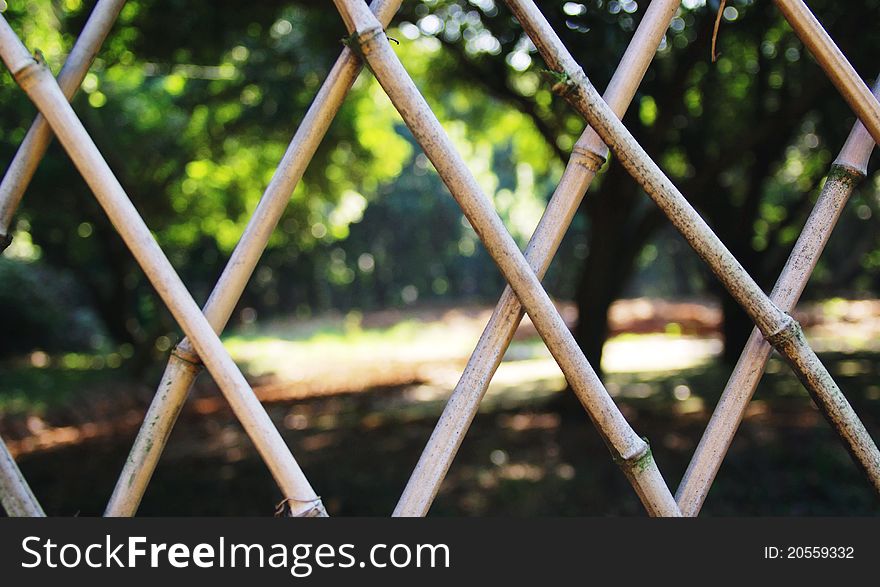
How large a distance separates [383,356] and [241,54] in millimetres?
6889

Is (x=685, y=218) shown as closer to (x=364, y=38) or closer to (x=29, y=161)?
(x=364, y=38)

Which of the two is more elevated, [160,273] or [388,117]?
[388,117]

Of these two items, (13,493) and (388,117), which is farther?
(388,117)

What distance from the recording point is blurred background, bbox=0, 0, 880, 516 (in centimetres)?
440

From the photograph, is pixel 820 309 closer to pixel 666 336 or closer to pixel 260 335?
pixel 666 336

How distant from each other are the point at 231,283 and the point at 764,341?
3.61 ft

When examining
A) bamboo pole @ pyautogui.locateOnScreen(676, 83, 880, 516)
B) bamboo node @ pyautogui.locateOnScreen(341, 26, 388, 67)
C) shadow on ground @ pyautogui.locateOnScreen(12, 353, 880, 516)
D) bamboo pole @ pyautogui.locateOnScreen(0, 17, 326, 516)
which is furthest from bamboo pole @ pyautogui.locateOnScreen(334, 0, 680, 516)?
shadow on ground @ pyautogui.locateOnScreen(12, 353, 880, 516)

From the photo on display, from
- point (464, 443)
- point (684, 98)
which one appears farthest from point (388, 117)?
point (464, 443)

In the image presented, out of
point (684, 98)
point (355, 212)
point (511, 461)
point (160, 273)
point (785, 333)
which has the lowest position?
point (785, 333)

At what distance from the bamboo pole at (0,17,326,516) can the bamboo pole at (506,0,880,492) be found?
2.74 feet

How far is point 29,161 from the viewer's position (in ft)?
5.06

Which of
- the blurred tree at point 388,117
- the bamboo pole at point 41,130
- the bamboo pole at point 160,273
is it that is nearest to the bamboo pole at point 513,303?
the bamboo pole at point 160,273

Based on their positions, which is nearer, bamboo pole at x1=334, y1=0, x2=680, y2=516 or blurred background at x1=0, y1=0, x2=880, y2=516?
bamboo pole at x1=334, y1=0, x2=680, y2=516

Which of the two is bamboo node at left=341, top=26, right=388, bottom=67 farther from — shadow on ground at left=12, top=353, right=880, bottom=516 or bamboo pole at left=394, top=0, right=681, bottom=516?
shadow on ground at left=12, top=353, right=880, bottom=516
